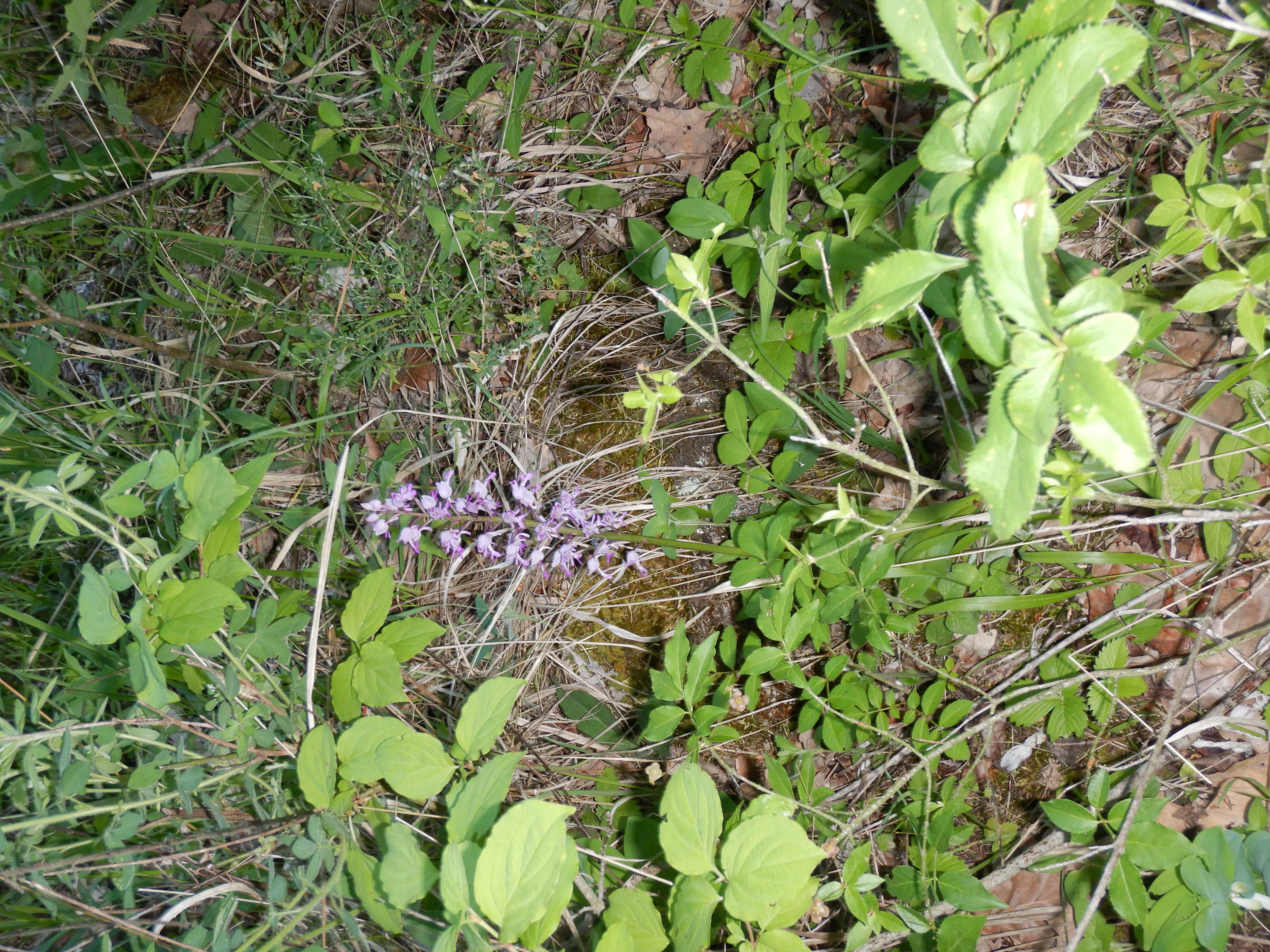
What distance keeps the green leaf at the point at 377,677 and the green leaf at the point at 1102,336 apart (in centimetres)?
159

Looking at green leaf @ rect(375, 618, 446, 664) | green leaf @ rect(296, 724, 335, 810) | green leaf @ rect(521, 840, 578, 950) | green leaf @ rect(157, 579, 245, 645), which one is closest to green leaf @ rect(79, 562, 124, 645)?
green leaf @ rect(157, 579, 245, 645)

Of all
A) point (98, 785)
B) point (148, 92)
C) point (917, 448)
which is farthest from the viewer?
point (148, 92)

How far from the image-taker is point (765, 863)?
54.5 inches

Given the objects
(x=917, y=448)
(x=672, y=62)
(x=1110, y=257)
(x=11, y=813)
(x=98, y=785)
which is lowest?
(x=11, y=813)

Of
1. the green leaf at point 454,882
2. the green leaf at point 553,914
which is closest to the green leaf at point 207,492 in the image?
the green leaf at point 454,882

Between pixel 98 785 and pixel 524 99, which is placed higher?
pixel 524 99

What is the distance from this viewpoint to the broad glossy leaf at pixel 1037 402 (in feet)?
2.88

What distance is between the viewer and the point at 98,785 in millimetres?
1958

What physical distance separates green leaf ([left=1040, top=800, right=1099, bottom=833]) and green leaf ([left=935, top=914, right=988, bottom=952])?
12.7 inches

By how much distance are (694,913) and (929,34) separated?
66.9 inches

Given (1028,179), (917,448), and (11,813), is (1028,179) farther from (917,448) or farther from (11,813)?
(11,813)

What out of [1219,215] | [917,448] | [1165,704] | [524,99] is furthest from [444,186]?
[1165,704]

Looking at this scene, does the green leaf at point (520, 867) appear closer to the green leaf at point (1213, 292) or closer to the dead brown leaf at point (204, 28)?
the green leaf at point (1213, 292)

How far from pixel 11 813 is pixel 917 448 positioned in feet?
9.97
